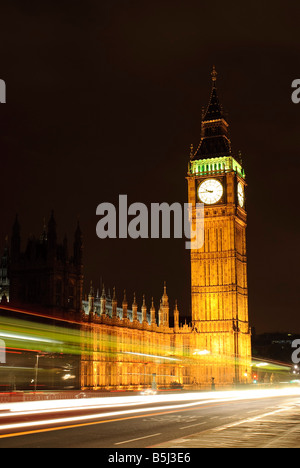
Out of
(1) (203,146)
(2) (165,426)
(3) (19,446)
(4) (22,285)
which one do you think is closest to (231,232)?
(1) (203,146)

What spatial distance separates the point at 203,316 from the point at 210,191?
699 inches

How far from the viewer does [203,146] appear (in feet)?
299

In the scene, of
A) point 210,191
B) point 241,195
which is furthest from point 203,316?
point 241,195

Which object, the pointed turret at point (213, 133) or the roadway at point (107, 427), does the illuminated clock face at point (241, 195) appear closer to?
the pointed turret at point (213, 133)

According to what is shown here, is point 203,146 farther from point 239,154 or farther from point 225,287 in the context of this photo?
point 225,287

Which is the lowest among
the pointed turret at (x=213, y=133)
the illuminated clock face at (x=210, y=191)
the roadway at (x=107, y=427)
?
the roadway at (x=107, y=427)

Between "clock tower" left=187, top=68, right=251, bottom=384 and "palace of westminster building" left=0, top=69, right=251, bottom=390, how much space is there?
13 cm

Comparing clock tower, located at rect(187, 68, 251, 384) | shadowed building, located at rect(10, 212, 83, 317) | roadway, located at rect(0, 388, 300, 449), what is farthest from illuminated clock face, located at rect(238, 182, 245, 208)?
roadway, located at rect(0, 388, 300, 449)

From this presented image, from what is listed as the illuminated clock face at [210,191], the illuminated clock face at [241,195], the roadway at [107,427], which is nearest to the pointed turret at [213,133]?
the illuminated clock face at [210,191]

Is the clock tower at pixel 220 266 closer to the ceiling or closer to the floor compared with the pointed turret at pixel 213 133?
closer to the floor

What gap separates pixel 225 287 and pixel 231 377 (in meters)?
12.2

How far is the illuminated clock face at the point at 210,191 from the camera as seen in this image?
8712 cm

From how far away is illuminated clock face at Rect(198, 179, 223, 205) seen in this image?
87.1 m

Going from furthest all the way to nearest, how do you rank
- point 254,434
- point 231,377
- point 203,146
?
point 203,146
point 231,377
point 254,434
